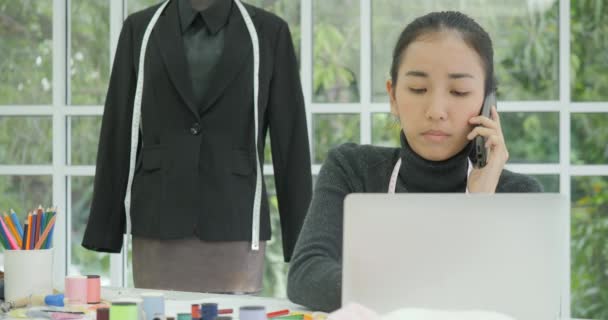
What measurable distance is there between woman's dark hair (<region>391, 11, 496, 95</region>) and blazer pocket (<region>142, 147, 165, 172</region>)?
95 cm

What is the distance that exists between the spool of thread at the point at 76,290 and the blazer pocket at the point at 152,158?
2.82ft

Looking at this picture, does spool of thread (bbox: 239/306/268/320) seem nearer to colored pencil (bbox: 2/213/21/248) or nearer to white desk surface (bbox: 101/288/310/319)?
white desk surface (bbox: 101/288/310/319)

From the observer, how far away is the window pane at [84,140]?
429 cm

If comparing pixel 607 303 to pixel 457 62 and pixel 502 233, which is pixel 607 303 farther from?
pixel 502 233

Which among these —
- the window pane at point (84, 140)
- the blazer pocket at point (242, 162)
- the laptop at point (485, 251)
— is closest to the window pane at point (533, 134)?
the blazer pocket at point (242, 162)

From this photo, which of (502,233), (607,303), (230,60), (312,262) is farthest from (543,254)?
(607,303)

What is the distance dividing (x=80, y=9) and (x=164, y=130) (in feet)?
6.11

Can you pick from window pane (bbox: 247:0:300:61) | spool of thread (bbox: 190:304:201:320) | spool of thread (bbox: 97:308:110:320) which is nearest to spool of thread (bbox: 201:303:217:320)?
spool of thread (bbox: 190:304:201:320)

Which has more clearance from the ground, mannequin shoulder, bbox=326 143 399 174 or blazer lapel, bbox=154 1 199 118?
blazer lapel, bbox=154 1 199 118

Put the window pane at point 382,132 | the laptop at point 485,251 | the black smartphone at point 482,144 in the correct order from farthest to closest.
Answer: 1. the window pane at point 382,132
2. the black smartphone at point 482,144
3. the laptop at point 485,251

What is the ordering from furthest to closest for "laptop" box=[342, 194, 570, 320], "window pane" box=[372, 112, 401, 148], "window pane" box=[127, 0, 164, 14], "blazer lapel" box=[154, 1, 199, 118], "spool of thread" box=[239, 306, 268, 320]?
"window pane" box=[127, 0, 164, 14] → "window pane" box=[372, 112, 401, 148] → "blazer lapel" box=[154, 1, 199, 118] → "spool of thread" box=[239, 306, 268, 320] → "laptop" box=[342, 194, 570, 320]

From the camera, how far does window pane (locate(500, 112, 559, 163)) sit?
12.9 ft

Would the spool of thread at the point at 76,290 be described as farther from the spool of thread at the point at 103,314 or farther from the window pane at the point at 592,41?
the window pane at the point at 592,41

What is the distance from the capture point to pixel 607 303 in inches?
155
